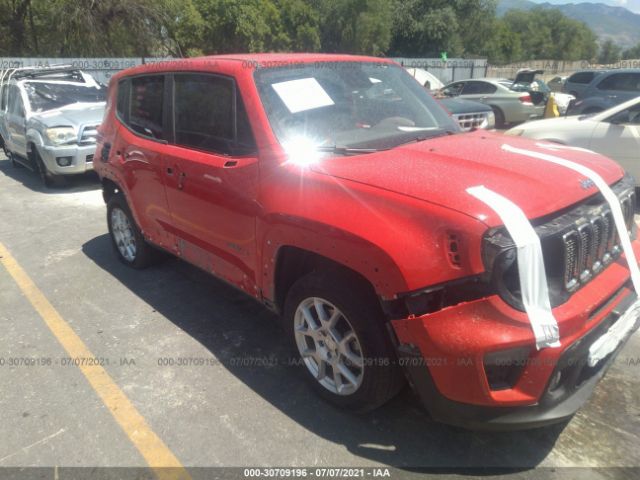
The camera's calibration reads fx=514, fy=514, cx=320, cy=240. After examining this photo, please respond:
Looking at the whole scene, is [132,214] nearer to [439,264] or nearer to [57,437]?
[57,437]

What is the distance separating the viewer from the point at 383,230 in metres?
2.26

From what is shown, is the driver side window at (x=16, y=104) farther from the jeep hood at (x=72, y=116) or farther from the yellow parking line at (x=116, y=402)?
the yellow parking line at (x=116, y=402)

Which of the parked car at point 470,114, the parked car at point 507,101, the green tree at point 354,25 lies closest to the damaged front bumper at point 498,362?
the parked car at point 470,114

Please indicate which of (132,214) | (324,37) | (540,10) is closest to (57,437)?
(132,214)

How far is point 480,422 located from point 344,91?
2.14m

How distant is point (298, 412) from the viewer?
288cm

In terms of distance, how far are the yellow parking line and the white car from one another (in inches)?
246

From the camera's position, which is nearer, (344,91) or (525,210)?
(525,210)

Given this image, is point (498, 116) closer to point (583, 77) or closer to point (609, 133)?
point (583, 77)

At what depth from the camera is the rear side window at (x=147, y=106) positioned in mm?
3951

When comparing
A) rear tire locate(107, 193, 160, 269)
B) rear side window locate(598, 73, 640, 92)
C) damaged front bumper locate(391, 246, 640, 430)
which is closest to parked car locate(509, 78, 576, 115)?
rear side window locate(598, 73, 640, 92)

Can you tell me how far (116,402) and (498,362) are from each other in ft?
7.23

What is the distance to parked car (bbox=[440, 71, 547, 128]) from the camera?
1452 centimetres

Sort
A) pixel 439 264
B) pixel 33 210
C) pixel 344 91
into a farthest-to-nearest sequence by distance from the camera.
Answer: pixel 33 210
pixel 344 91
pixel 439 264
